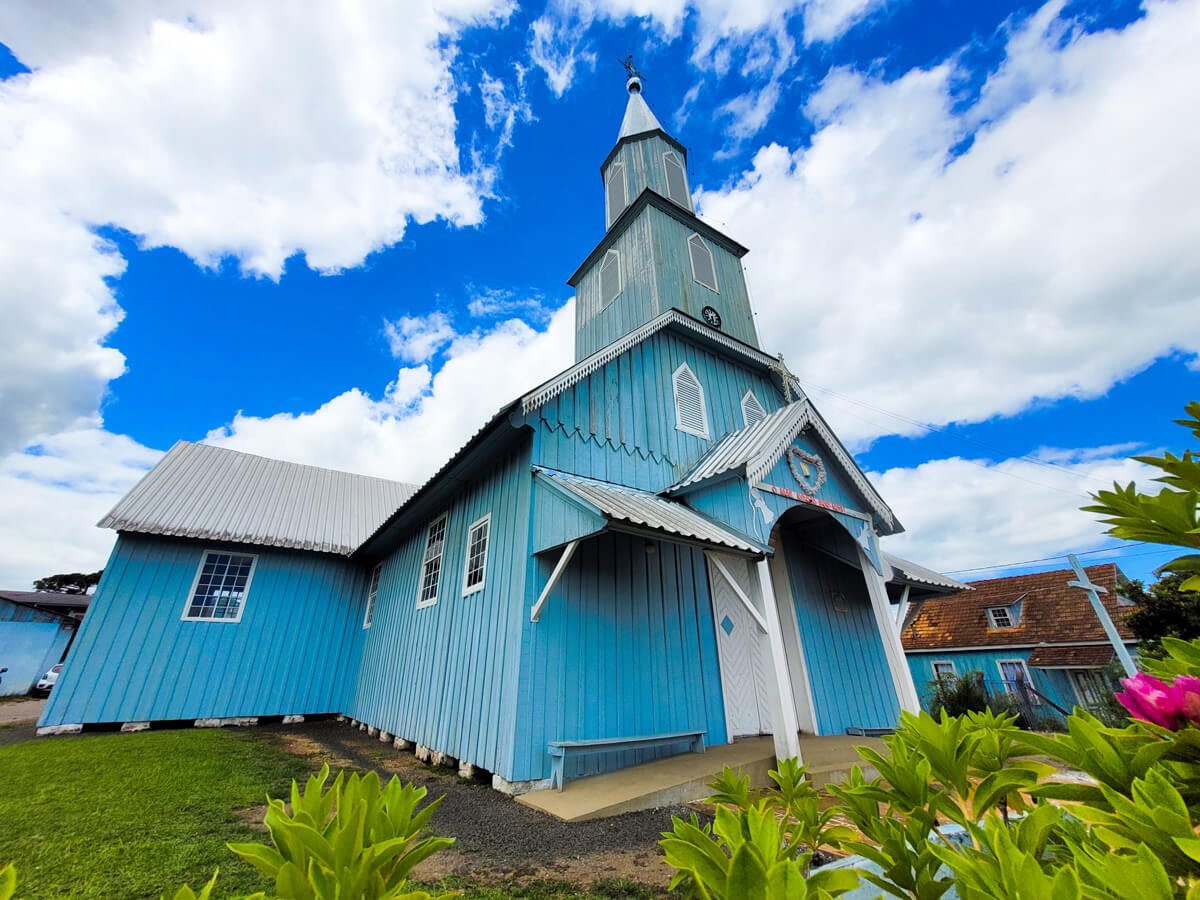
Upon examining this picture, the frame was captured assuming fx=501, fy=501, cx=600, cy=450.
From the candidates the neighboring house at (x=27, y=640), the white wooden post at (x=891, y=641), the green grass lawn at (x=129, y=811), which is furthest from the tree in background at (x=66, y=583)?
the white wooden post at (x=891, y=641)

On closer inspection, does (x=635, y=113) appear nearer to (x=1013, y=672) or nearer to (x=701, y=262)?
(x=701, y=262)

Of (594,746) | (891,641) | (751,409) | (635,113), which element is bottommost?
(594,746)

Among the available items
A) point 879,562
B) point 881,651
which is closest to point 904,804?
point 879,562

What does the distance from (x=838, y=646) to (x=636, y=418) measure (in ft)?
18.6

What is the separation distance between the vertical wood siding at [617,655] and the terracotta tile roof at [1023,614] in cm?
1516

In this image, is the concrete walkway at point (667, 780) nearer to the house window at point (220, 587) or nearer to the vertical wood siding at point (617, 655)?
the vertical wood siding at point (617, 655)

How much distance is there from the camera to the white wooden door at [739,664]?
7422 millimetres

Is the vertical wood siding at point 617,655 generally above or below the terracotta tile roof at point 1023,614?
below

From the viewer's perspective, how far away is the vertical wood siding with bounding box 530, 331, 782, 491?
282 inches

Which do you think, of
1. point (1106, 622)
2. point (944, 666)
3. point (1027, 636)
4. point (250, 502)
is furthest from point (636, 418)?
point (944, 666)

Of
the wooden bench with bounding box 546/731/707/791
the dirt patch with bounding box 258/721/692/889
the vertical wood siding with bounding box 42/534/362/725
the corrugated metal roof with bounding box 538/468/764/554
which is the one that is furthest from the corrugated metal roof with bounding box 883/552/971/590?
the vertical wood siding with bounding box 42/534/362/725

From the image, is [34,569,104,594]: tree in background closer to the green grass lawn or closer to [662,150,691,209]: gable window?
the green grass lawn

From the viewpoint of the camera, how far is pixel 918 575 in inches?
359

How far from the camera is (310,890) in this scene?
3.19 feet
